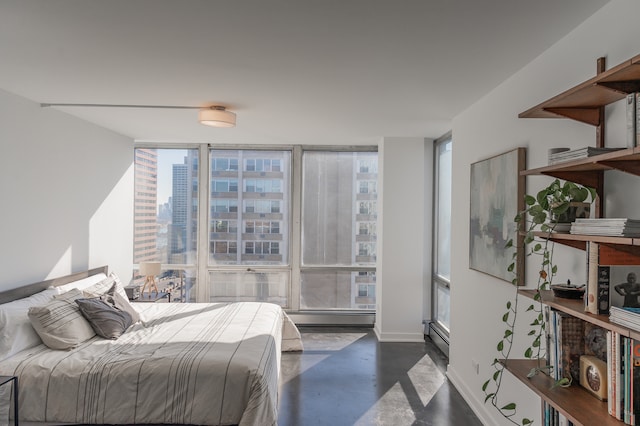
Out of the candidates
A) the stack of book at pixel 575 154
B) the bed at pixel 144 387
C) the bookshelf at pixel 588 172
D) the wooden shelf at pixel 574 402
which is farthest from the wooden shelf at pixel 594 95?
the bed at pixel 144 387

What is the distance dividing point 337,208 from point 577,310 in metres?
4.42

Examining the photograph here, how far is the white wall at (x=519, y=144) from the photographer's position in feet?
5.85

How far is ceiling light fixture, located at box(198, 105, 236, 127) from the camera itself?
3.64 m

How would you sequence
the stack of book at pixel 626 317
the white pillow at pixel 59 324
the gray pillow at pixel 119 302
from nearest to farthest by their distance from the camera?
1. the stack of book at pixel 626 317
2. the white pillow at pixel 59 324
3. the gray pillow at pixel 119 302

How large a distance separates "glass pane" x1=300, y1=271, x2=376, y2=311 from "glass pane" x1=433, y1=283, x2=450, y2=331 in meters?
1.02

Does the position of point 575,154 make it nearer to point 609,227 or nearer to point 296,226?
point 609,227

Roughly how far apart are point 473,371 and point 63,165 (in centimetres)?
435

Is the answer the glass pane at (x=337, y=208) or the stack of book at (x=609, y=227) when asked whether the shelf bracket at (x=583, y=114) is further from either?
the glass pane at (x=337, y=208)

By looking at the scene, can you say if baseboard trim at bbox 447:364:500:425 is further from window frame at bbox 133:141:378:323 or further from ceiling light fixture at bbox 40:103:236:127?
ceiling light fixture at bbox 40:103:236:127

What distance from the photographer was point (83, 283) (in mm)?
3994

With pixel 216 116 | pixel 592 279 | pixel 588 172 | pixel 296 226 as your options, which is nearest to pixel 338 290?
pixel 296 226

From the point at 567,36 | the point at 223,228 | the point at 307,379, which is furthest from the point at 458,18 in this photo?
the point at 223,228

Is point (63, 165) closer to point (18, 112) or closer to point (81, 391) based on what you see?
point (18, 112)

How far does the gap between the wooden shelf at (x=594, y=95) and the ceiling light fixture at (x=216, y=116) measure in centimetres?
258
